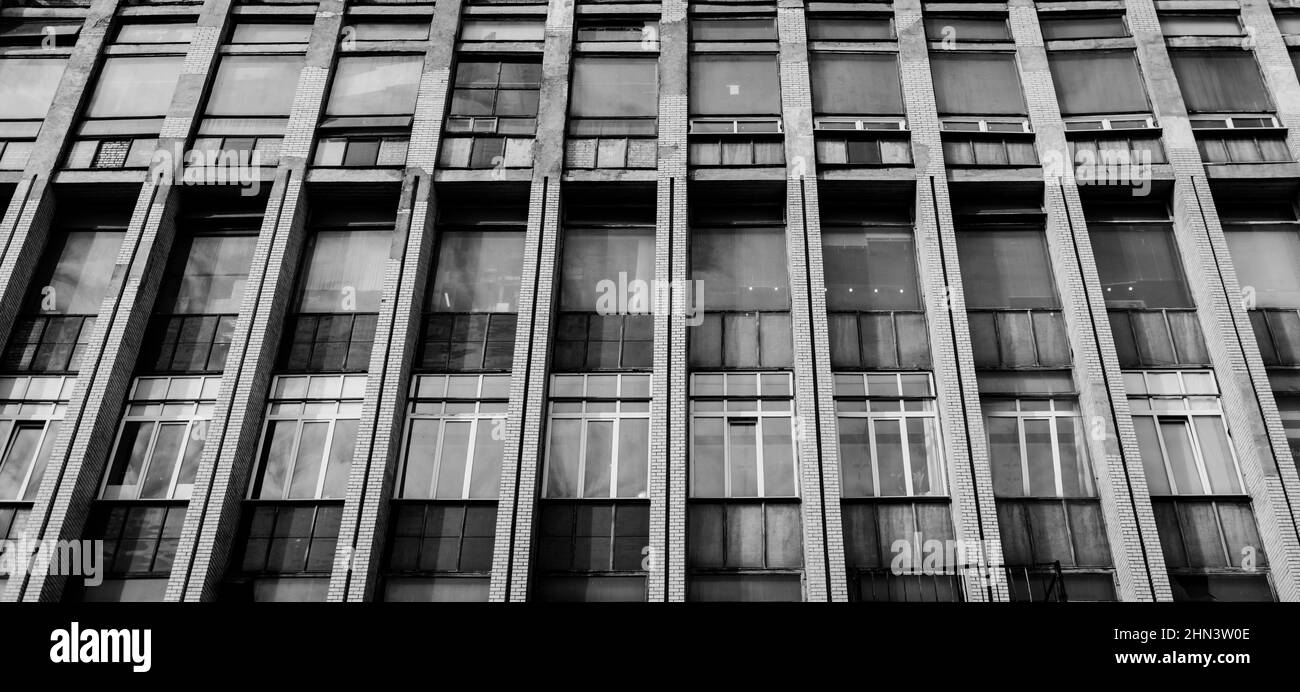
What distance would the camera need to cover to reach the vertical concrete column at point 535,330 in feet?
46.4

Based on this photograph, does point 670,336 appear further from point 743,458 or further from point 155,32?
point 155,32

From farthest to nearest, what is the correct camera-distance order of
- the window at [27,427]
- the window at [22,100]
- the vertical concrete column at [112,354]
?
the window at [22,100] < the window at [27,427] < the vertical concrete column at [112,354]

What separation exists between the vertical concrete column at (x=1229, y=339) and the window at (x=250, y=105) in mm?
17254

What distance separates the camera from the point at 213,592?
14242 millimetres

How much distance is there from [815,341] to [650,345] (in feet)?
9.54

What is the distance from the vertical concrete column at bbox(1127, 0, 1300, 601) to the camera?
1433 cm

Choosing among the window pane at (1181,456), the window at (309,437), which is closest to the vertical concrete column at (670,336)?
the window at (309,437)

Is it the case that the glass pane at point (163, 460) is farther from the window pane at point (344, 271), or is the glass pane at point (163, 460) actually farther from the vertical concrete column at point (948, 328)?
the vertical concrete column at point (948, 328)

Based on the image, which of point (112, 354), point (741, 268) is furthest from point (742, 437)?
point (112, 354)

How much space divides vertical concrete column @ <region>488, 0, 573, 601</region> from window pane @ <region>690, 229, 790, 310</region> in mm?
2828

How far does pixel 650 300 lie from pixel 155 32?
12.5 metres

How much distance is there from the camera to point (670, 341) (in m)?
16.0

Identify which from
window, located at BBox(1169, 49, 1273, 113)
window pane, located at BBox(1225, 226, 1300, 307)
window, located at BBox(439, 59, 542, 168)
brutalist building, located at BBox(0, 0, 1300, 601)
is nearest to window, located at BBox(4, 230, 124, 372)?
brutalist building, located at BBox(0, 0, 1300, 601)
